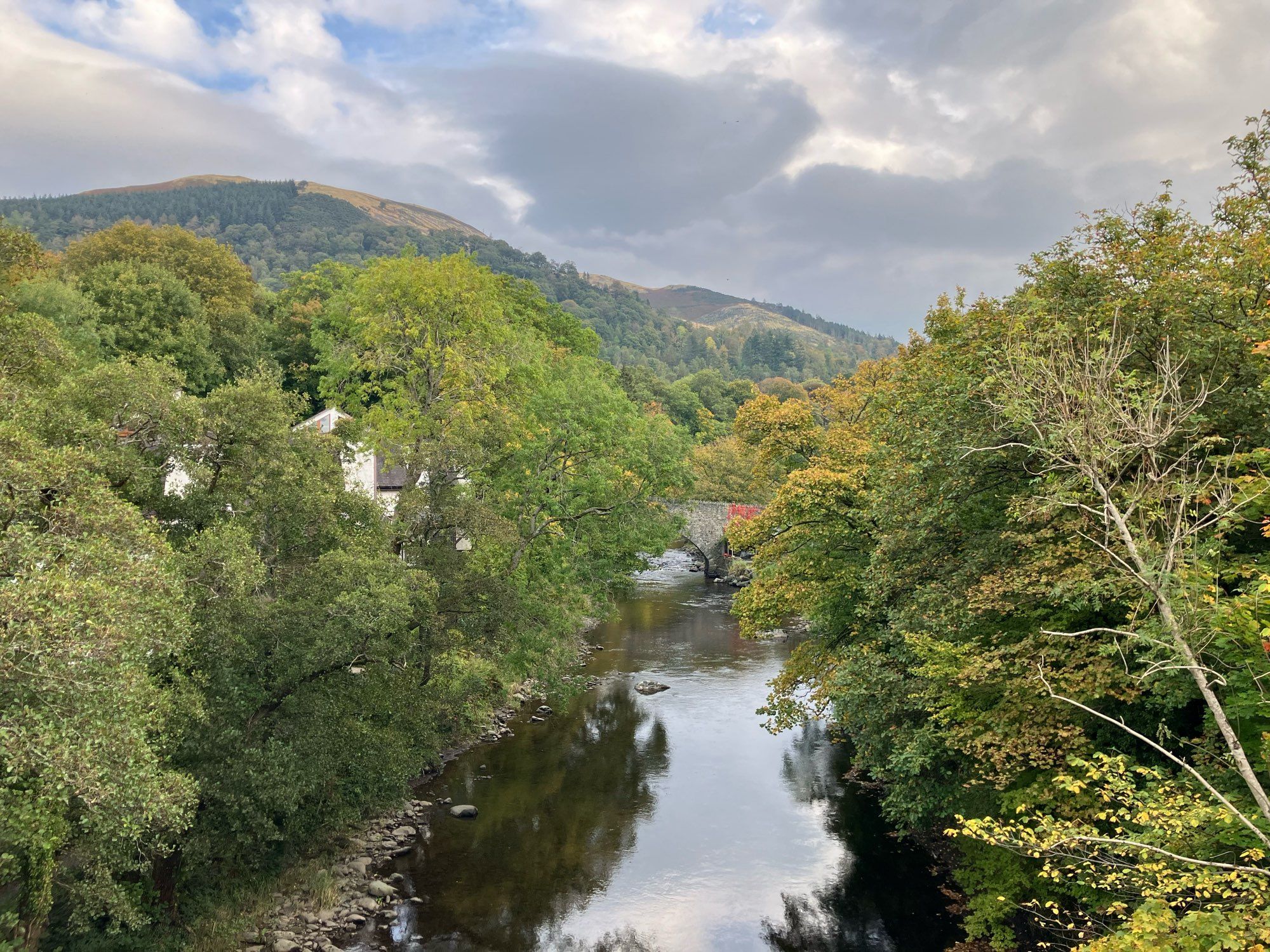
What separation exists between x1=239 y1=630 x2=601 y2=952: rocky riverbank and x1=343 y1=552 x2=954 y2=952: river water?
355mm

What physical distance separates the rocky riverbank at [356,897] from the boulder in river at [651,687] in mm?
10356

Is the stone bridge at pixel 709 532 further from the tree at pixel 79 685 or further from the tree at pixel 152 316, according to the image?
the tree at pixel 79 685

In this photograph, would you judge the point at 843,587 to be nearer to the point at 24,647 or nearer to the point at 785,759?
the point at 785,759

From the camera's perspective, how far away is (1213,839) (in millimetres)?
9383

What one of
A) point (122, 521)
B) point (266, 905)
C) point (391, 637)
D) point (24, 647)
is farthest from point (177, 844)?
point (24, 647)

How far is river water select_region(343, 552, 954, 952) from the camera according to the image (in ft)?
56.2

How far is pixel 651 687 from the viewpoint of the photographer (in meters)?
32.9

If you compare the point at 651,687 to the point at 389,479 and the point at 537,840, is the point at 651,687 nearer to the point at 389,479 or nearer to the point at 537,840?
the point at 537,840

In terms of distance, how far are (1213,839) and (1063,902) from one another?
6.78 metres

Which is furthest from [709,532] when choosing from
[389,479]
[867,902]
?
[867,902]

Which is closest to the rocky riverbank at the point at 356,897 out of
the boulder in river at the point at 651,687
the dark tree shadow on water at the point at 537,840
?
the dark tree shadow on water at the point at 537,840

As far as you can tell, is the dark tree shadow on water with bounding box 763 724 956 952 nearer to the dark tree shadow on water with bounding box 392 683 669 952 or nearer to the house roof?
the dark tree shadow on water with bounding box 392 683 669 952

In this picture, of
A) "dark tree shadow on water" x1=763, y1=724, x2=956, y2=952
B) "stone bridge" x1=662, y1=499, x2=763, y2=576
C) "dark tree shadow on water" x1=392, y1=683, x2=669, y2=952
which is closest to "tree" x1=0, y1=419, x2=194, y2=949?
"dark tree shadow on water" x1=392, y1=683, x2=669, y2=952

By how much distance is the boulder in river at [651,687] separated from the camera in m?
32.7
